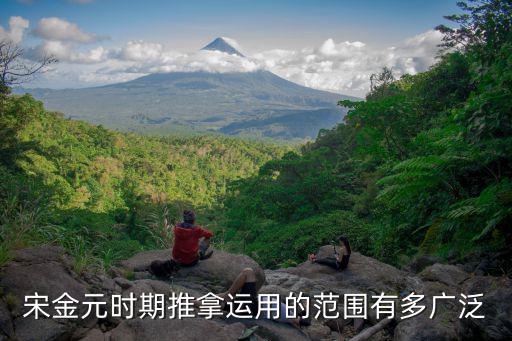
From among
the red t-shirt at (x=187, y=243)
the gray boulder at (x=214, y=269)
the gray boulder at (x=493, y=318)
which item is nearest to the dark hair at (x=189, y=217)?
the red t-shirt at (x=187, y=243)

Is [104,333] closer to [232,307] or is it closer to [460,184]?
[232,307]

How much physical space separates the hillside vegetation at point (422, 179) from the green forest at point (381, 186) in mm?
28

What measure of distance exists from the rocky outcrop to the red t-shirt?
0.20 m

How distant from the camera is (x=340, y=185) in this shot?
17500 mm

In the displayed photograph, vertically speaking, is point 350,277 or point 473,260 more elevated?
point 473,260

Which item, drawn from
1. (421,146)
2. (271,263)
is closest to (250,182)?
(271,263)

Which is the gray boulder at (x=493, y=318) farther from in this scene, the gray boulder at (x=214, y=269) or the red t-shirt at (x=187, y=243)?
the red t-shirt at (x=187, y=243)

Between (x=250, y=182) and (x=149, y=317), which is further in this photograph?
(x=250, y=182)

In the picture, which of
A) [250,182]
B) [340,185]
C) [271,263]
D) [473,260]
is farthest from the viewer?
[250,182]

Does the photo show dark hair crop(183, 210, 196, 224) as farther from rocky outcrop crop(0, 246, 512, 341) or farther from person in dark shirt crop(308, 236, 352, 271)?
person in dark shirt crop(308, 236, 352, 271)

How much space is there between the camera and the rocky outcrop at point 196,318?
371cm

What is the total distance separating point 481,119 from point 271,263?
31.4 feet

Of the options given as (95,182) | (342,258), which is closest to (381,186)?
(342,258)

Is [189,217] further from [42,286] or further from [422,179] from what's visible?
[422,179]
